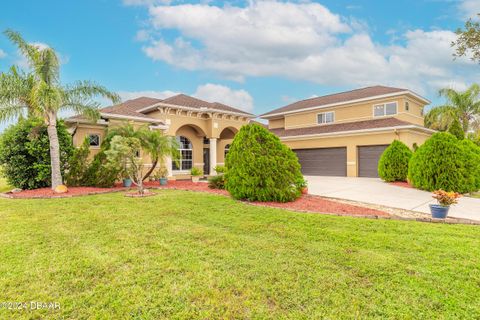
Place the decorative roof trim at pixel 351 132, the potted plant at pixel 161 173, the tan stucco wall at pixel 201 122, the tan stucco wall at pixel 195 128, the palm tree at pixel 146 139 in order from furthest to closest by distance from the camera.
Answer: the decorative roof trim at pixel 351 132 → the tan stucco wall at pixel 201 122 → the potted plant at pixel 161 173 → the tan stucco wall at pixel 195 128 → the palm tree at pixel 146 139

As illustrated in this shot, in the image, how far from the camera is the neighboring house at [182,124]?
14.5 m

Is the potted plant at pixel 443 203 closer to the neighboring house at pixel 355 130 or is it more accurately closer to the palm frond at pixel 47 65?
the neighboring house at pixel 355 130

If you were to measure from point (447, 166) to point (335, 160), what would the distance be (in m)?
9.70

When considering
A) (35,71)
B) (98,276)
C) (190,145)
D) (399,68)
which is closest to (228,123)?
(190,145)

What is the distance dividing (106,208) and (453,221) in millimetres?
9861

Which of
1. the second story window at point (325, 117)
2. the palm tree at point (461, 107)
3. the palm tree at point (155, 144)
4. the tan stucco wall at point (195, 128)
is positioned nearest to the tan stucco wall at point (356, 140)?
the second story window at point (325, 117)

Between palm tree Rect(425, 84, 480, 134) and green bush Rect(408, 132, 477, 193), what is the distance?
57.4ft

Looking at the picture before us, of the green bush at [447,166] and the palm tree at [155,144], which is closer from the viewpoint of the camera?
the green bush at [447,166]

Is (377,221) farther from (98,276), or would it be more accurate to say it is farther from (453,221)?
(98,276)

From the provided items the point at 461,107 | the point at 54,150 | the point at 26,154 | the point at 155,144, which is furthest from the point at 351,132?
the point at 26,154

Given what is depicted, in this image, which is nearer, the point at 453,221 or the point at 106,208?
the point at 453,221

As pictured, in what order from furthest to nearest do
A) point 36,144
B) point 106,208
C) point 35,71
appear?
point 36,144 → point 35,71 → point 106,208

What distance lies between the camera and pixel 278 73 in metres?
21.8

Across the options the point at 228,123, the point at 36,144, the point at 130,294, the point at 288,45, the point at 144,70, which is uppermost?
the point at 288,45
